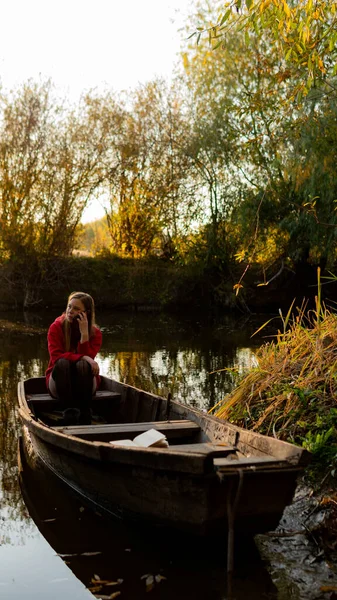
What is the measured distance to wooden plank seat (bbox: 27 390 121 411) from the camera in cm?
659

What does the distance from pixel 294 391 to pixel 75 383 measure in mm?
1955

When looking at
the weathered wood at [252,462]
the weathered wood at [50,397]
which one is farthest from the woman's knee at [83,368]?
the weathered wood at [252,462]

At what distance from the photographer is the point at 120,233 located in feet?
77.3

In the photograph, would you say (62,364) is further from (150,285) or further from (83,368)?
(150,285)

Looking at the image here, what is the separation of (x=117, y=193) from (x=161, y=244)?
222 centimetres

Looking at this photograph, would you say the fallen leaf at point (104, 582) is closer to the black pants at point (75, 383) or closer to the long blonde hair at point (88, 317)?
the black pants at point (75, 383)

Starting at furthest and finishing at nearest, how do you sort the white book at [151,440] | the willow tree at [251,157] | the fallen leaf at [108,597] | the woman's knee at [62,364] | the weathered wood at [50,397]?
the willow tree at [251,157]
the weathered wood at [50,397]
the woman's knee at [62,364]
the white book at [151,440]
the fallen leaf at [108,597]

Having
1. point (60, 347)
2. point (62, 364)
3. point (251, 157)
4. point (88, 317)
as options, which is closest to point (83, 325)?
point (88, 317)

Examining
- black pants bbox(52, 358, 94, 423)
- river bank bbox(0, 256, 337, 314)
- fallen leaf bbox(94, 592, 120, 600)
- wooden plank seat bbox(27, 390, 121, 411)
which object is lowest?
fallen leaf bbox(94, 592, 120, 600)

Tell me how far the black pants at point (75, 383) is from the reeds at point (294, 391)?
124cm

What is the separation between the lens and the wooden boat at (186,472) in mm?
4008

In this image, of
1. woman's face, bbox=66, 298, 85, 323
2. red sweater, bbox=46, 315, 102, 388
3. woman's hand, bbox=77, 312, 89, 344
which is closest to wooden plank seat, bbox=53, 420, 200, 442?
red sweater, bbox=46, 315, 102, 388

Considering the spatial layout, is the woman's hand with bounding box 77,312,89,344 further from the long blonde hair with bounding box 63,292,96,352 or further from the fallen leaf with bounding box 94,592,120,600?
the fallen leaf with bounding box 94,592,120,600

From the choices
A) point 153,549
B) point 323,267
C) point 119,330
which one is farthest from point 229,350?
point 153,549
